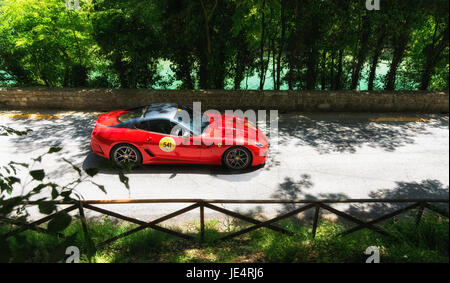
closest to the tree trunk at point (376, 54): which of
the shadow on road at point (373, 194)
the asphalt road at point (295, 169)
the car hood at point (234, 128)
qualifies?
the asphalt road at point (295, 169)

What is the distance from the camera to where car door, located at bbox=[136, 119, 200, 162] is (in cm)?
635

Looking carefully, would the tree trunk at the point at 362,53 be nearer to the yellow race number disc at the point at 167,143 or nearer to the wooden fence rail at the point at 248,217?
the wooden fence rail at the point at 248,217

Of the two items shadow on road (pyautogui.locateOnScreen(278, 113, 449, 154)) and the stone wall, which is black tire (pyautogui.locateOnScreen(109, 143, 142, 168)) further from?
the stone wall

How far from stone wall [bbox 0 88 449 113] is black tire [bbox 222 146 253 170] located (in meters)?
4.27

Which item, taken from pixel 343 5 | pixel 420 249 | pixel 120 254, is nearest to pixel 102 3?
Result: pixel 343 5

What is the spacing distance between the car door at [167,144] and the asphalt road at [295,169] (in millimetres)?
343

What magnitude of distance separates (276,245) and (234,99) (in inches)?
278

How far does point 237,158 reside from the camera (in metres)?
6.53

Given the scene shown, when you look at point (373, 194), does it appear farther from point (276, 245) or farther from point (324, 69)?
point (324, 69)

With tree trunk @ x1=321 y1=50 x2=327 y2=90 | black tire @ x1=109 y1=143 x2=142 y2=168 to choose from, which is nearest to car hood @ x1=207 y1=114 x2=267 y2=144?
black tire @ x1=109 y1=143 x2=142 y2=168

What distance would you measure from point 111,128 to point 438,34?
11.0 metres

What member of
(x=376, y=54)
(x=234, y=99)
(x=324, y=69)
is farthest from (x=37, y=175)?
(x=376, y=54)

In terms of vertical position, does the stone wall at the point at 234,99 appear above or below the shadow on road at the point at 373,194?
above

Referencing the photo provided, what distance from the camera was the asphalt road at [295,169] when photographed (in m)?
5.79
